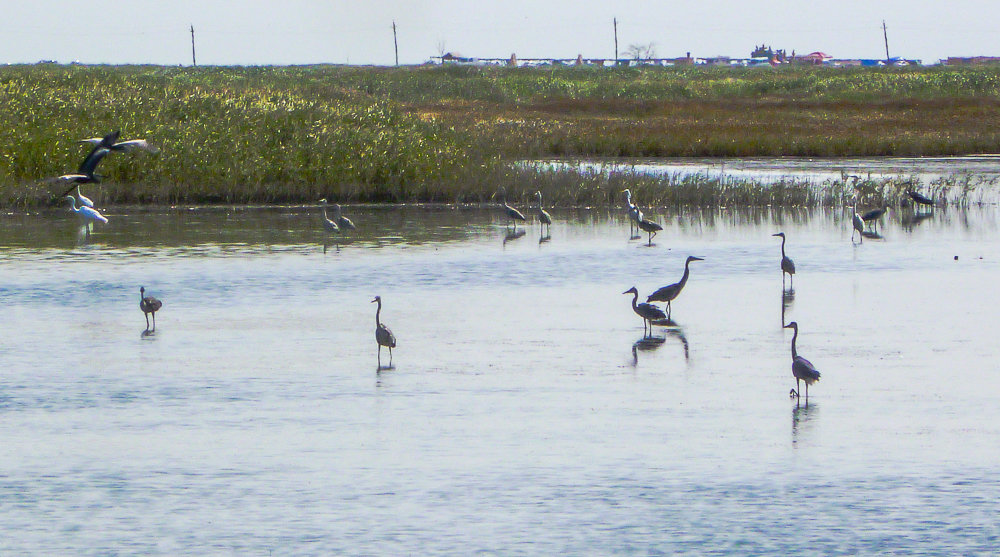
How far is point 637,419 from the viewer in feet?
36.4

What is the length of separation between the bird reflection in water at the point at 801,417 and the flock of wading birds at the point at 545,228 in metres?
0.22

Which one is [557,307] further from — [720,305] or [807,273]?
[807,273]

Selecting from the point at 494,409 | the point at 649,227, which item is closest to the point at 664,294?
the point at 494,409

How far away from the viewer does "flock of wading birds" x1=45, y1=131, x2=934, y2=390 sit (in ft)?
40.8

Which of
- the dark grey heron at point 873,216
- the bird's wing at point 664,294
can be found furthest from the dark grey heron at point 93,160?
the dark grey heron at point 873,216

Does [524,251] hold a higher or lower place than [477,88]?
lower

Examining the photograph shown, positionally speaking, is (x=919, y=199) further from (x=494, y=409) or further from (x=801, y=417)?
(x=494, y=409)

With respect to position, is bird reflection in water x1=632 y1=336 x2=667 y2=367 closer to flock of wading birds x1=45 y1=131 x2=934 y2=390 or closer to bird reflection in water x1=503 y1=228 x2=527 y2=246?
flock of wading birds x1=45 y1=131 x2=934 y2=390

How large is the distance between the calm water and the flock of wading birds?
0.80ft

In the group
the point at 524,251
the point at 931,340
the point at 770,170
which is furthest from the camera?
the point at 770,170

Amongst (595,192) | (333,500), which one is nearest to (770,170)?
(595,192)

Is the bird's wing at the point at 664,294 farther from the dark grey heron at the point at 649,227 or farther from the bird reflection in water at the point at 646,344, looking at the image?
the dark grey heron at the point at 649,227

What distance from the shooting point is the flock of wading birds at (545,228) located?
40.8 feet

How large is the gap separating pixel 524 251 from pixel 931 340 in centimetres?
909
